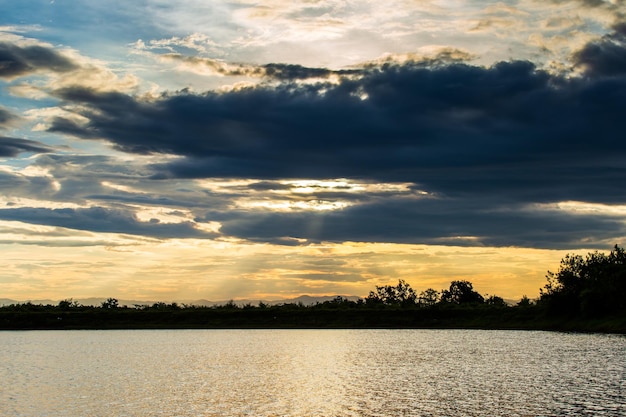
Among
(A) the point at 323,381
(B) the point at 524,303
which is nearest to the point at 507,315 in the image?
(B) the point at 524,303

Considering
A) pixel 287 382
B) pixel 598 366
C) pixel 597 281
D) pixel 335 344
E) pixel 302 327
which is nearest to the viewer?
Result: pixel 287 382

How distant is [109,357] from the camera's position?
316ft

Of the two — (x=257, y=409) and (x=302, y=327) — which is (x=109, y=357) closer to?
(x=257, y=409)

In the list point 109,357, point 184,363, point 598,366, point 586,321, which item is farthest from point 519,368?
point 586,321

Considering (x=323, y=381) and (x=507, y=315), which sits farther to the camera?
(x=507, y=315)

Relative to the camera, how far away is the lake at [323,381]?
4944cm

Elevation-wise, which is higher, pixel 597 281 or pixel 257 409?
pixel 597 281

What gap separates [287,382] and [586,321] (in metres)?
107

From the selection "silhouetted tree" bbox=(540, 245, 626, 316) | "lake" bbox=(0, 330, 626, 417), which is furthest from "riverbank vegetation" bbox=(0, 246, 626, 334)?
"lake" bbox=(0, 330, 626, 417)

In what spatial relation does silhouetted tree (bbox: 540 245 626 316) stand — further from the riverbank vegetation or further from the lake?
the lake

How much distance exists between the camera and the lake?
49.4m

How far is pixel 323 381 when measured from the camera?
6744 centimetres

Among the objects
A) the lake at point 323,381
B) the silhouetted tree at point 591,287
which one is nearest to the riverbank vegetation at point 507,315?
the silhouetted tree at point 591,287

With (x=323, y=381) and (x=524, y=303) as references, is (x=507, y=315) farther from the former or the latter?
(x=323, y=381)
